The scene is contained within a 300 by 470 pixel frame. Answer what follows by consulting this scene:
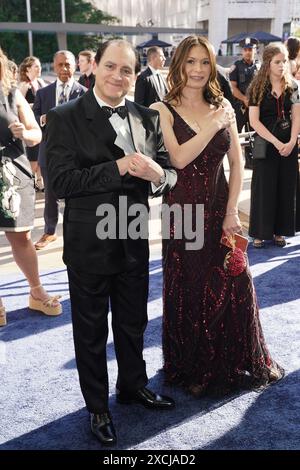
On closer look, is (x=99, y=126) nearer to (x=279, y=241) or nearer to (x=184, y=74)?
(x=184, y=74)

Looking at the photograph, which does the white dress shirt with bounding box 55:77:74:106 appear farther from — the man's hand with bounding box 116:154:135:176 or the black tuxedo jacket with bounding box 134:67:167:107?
the man's hand with bounding box 116:154:135:176

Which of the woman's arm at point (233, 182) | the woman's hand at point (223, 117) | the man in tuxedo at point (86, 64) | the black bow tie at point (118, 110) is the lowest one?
the woman's arm at point (233, 182)

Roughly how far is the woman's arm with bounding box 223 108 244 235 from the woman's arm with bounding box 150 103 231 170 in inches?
6.1

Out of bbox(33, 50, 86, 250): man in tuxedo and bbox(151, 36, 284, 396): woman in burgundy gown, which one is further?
Result: bbox(33, 50, 86, 250): man in tuxedo

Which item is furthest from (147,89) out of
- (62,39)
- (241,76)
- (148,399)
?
(62,39)

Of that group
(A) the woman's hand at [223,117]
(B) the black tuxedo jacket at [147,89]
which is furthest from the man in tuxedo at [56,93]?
(A) the woman's hand at [223,117]

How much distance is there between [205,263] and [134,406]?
33.0 inches

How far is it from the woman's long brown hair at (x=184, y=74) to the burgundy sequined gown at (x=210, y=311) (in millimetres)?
333

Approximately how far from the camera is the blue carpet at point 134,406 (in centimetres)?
248

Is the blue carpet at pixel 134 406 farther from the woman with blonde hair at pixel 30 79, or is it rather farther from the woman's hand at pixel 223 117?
the woman with blonde hair at pixel 30 79

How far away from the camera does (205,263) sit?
109 inches

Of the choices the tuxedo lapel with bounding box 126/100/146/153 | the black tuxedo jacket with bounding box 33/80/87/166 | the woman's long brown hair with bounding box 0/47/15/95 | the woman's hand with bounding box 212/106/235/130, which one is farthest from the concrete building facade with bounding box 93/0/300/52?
the tuxedo lapel with bounding box 126/100/146/153

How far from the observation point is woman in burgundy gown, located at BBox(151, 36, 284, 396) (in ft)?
8.39
